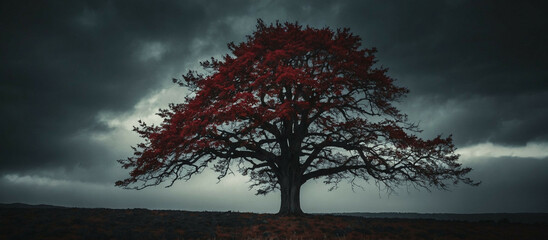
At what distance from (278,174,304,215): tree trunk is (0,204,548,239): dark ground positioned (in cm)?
222

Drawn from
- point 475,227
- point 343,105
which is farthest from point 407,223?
point 343,105

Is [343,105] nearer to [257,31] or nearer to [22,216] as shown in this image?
[257,31]

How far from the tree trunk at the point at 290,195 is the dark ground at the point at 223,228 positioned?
7.29 ft

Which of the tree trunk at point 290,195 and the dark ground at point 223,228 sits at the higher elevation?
the tree trunk at point 290,195

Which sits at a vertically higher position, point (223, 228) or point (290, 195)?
point (290, 195)

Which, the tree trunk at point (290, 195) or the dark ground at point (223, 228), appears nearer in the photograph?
the dark ground at point (223, 228)

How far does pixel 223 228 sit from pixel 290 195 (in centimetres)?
630

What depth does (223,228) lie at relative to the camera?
613 inches

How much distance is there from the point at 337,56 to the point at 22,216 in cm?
1826

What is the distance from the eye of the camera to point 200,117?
1841 cm

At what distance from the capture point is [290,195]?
68.3 ft

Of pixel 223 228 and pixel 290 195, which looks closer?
pixel 223 228

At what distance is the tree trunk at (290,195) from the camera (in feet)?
67.3

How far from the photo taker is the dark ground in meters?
13.1
